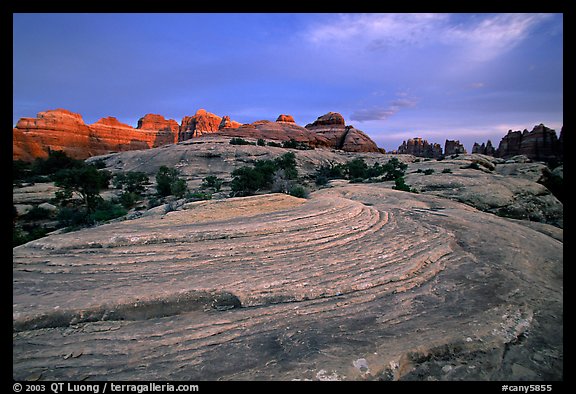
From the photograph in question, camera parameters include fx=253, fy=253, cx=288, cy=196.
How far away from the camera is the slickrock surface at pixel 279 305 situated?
2.73 metres

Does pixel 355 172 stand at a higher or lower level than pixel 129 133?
lower

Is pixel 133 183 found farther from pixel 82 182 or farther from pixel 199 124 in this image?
pixel 199 124

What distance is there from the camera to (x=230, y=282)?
3936 millimetres

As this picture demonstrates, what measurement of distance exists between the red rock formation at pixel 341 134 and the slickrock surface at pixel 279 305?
60.9m

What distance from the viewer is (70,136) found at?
71000mm

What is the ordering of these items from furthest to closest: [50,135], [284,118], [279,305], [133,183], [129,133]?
[129,133] → [284,118] → [50,135] → [133,183] → [279,305]

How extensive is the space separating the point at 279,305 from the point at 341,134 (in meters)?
70.3

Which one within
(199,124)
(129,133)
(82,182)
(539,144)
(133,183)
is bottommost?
(82,182)

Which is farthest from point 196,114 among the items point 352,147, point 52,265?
point 52,265

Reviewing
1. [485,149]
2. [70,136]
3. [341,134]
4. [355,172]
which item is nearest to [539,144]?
[485,149]

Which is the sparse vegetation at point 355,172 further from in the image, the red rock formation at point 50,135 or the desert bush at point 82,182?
the red rock formation at point 50,135

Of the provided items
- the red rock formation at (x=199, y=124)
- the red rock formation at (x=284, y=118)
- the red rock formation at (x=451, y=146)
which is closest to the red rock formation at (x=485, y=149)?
the red rock formation at (x=451, y=146)
